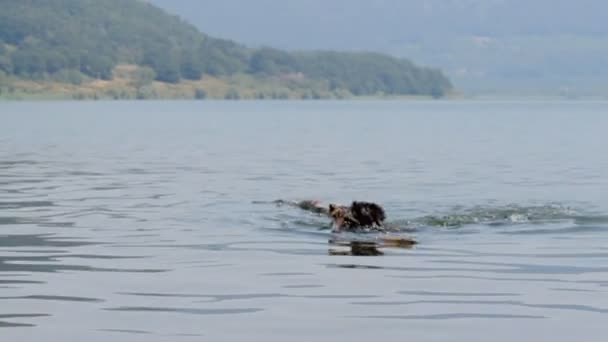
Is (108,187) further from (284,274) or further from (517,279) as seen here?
(517,279)

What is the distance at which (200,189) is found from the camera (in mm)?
37094

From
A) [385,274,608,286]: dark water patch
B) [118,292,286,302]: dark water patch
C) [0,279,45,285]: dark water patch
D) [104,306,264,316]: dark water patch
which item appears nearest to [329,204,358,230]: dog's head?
[385,274,608,286]: dark water patch

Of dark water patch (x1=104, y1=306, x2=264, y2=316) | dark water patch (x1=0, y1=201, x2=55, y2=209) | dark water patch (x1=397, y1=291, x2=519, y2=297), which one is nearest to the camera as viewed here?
dark water patch (x1=104, y1=306, x2=264, y2=316)

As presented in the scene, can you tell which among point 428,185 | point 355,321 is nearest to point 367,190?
point 428,185

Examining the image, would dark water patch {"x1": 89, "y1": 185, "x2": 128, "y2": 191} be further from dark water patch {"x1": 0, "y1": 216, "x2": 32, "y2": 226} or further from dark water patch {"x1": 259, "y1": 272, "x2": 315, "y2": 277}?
dark water patch {"x1": 259, "y1": 272, "x2": 315, "y2": 277}

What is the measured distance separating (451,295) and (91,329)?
15.9 feet

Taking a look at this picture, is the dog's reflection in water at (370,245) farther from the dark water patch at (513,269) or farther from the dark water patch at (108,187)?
the dark water patch at (108,187)

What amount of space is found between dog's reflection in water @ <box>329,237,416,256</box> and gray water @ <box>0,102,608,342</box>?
0.31 metres

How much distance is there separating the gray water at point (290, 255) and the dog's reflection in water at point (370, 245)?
1.00 feet

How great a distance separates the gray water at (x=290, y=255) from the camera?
53.5 ft

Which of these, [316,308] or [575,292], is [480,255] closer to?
[575,292]

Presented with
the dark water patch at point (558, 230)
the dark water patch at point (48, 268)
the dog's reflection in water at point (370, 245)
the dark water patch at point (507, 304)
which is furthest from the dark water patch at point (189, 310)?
the dark water patch at point (558, 230)

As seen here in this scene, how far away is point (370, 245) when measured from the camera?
2384 centimetres

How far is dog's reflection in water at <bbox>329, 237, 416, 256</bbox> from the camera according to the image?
2289 centimetres
